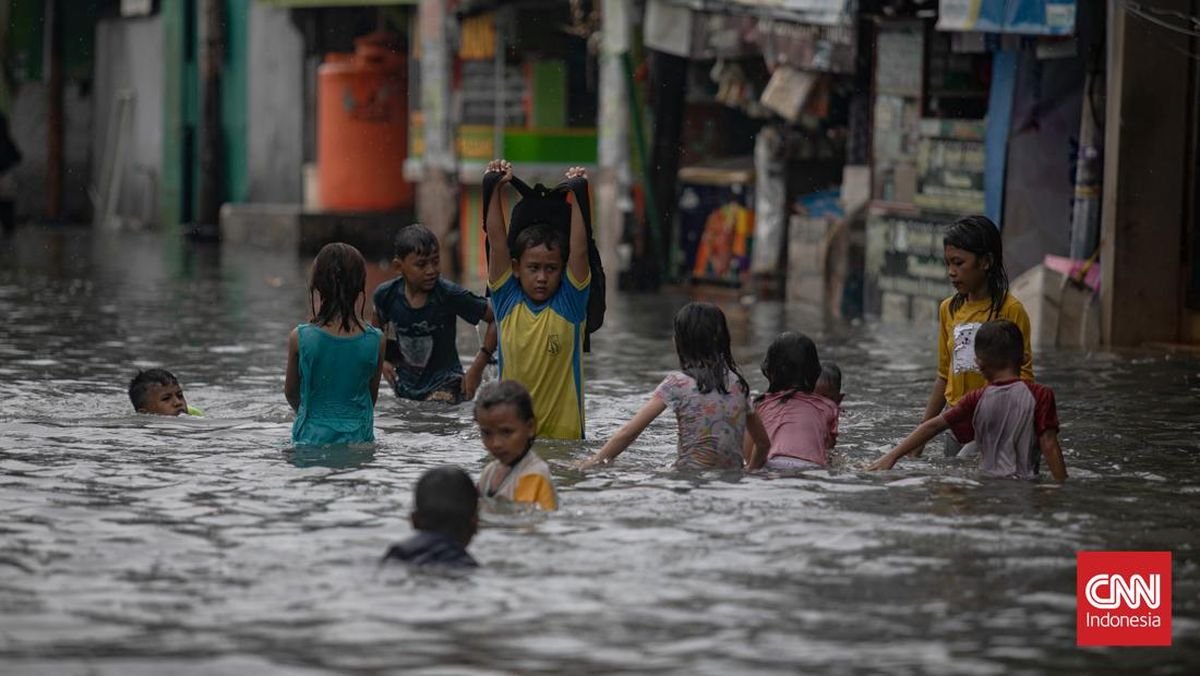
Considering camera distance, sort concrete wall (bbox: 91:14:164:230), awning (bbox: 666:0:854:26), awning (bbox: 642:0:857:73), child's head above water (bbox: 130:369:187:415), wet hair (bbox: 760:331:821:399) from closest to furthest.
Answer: wet hair (bbox: 760:331:821:399) < child's head above water (bbox: 130:369:187:415) < awning (bbox: 666:0:854:26) < awning (bbox: 642:0:857:73) < concrete wall (bbox: 91:14:164:230)

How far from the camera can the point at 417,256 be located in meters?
11.2

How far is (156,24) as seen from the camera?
34438mm

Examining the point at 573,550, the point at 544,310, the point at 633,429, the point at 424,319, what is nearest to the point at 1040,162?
the point at 424,319

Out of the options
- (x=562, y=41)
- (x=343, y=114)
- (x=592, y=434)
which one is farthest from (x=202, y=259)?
(x=592, y=434)

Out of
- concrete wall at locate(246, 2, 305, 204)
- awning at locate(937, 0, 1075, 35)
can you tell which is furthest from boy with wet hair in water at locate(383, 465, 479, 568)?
concrete wall at locate(246, 2, 305, 204)

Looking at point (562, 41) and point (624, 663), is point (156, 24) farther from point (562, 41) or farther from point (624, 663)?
point (624, 663)

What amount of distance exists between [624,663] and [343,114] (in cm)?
2352

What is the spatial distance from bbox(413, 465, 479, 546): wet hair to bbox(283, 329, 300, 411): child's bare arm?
258 cm

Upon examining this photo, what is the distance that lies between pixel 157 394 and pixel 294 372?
5.94 feet

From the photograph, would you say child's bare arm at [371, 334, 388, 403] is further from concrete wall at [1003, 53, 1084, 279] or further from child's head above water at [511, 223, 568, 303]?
concrete wall at [1003, 53, 1084, 279]

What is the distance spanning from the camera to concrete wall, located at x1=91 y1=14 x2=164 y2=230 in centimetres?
3462

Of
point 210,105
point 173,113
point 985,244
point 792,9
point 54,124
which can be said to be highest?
point 792,9

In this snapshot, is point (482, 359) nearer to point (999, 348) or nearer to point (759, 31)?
point (999, 348)

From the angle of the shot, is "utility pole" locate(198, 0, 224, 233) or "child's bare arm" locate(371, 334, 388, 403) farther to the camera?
"utility pole" locate(198, 0, 224, 233)
